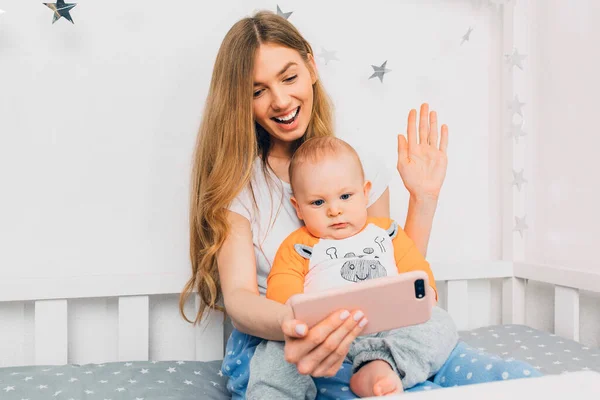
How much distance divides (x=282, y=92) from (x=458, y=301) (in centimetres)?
73

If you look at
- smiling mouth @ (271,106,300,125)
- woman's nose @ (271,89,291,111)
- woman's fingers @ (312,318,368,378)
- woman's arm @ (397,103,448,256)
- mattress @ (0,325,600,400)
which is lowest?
mattress @ (0,325,600,400)

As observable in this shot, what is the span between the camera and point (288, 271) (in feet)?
3.09

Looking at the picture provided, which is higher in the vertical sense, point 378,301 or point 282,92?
point 282,92

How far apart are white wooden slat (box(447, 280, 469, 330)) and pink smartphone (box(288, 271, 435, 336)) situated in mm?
798

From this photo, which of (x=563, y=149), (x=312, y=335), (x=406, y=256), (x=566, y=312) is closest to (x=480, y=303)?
(x=566, y=312)

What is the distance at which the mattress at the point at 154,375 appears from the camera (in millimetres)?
1006

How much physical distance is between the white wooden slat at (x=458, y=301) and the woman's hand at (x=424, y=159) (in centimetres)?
41

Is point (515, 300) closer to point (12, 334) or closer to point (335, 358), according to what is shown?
point (335, 358)

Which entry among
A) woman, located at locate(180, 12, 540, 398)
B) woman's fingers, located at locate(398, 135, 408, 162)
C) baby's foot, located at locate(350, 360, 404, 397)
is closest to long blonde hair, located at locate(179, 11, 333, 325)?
woman, located at locate(180, 12, 540, 398)

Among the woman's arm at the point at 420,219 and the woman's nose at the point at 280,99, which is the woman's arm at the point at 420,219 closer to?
the woman's arm at the point at 420,219

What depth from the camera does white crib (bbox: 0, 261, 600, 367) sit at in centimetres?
122

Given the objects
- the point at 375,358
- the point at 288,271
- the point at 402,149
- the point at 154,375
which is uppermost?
the point at 402,149

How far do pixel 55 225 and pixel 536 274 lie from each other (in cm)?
111

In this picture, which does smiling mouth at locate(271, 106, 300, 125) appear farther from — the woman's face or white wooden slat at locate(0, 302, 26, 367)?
white wooden slat at locate(0, 302, 26, 367)
